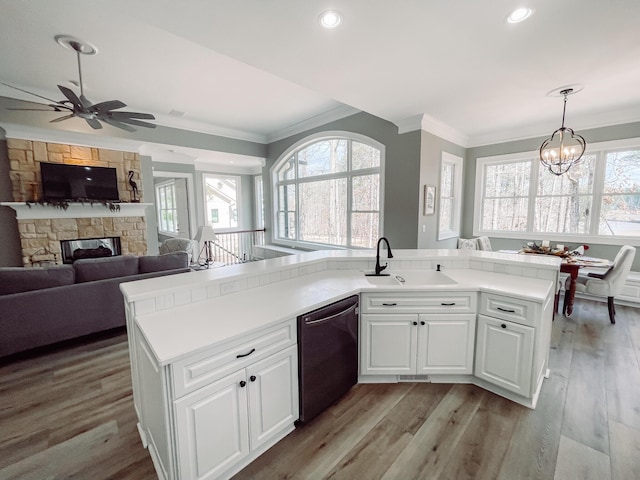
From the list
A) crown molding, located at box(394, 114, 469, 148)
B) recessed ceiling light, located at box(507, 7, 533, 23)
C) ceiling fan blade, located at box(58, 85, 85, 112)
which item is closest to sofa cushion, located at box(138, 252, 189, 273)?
ceiling fan blade, located at box(58, 85, 85, 112)

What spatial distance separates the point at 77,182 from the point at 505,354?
6.48 metres

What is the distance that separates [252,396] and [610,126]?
235 inches

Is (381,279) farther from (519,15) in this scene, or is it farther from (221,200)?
(221,200)

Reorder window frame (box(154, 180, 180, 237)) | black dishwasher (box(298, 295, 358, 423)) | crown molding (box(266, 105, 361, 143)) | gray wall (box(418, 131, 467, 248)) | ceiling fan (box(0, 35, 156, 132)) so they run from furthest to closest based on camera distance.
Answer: window frame (box(154, 180, 180, 237)), crown molding (box(266, 105, 361, 143)), gray wall (box(418, 131, 467, 248)), ceiling fan (box(0, 35, 156, 132)), black dishwasher (box(298, 295, 358, 423))

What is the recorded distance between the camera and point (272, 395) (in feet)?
5.38

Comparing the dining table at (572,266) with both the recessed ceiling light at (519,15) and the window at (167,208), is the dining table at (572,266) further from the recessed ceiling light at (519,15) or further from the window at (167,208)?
the window at (167,208)

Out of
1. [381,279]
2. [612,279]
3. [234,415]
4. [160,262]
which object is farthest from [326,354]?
[612,279]

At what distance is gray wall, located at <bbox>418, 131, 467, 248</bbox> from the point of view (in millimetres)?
4270

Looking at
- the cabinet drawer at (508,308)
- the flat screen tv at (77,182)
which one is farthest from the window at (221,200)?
the cabinet drawer at (508,308)

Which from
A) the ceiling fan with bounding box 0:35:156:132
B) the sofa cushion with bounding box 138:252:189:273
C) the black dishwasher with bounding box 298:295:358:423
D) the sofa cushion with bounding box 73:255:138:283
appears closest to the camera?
the black dishwasher with bounding box 298:295:358:423

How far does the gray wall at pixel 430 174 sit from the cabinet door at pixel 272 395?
327cm

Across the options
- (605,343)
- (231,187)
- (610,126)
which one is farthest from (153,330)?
(231,187)

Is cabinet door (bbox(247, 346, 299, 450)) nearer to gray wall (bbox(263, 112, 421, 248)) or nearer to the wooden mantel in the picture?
gray wall (bbox(263, 112, 421, 248))

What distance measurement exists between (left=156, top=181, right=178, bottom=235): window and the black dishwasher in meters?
7.51
